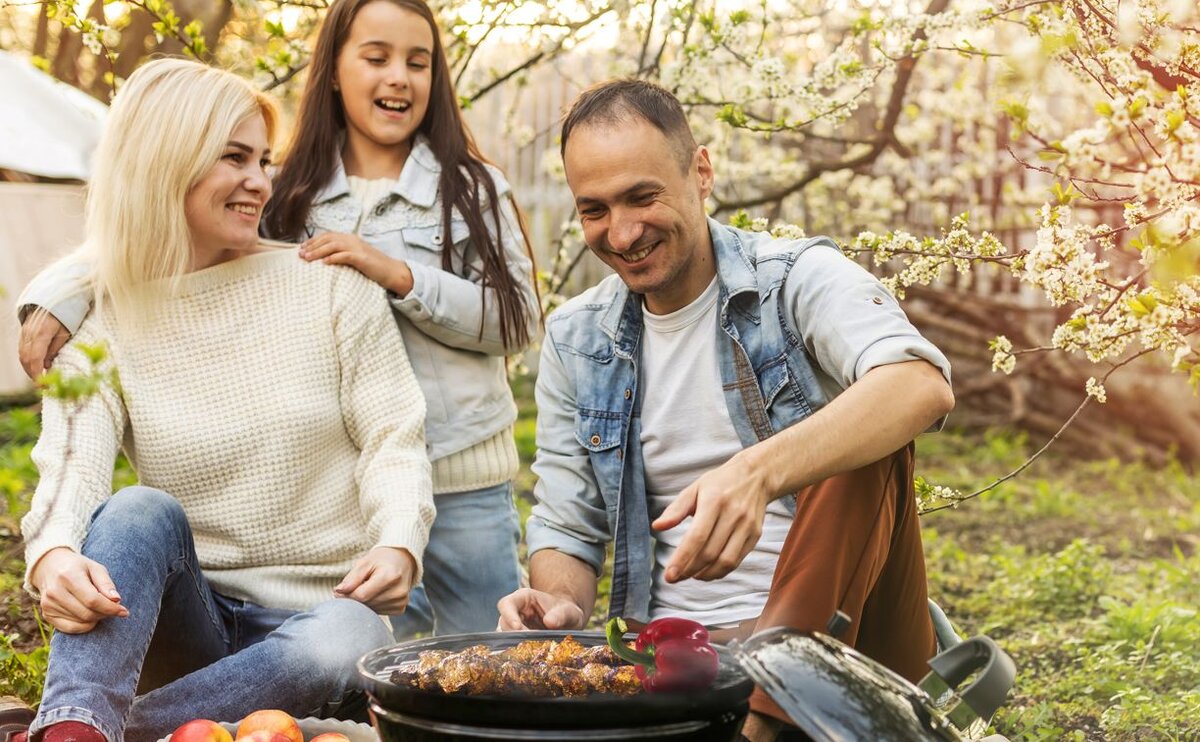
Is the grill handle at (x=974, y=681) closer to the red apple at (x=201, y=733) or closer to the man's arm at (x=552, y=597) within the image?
the man's arm at (x=552, y=597)

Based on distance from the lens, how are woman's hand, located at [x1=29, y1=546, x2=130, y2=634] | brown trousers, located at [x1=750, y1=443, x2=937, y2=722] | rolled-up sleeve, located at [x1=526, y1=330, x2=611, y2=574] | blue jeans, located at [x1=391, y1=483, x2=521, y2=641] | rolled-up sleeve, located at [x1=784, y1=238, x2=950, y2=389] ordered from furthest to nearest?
blue jeans, located at [x1=391, y1=483, x2=521, y2=641], rolled-up sleeve, located at [x1=526, y1=330, x2=611, y2=574], woman's hand, located at [x1=29, y1=546, x2=130, y2=634], rolled-up sleeve, located at [x1=784, y1=238, x2=950, y2=389], brown trousers, located at [x1=750, y1=443, x2=937, y2=722]

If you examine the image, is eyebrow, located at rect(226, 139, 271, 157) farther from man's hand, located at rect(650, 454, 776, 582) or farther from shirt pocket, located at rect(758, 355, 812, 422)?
man's hand, located at rect(650, 454, 776, 582)

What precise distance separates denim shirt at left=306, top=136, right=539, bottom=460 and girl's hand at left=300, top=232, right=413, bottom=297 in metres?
0.11

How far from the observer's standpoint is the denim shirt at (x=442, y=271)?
9.83ft

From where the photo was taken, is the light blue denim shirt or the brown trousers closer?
the brown trousers

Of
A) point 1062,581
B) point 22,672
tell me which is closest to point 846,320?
point 22,672

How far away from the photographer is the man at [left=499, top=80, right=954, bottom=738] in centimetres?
199

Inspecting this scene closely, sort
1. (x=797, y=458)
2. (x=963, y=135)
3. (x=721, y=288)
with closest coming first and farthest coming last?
(x=797, y=458)
(x=721, y=288)
(x=963, y=135)

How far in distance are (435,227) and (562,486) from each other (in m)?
0.76

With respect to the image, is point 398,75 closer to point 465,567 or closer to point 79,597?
point 465,567

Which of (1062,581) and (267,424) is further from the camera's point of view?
(1062,581)

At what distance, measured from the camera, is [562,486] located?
8.70ft

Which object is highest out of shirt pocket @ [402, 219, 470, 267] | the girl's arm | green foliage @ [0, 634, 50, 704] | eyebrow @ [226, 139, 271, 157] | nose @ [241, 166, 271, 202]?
eyebrow @ [226, 139, 271, 157]

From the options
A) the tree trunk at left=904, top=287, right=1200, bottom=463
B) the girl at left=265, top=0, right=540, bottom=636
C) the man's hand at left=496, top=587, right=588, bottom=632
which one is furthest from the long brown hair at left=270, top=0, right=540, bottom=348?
the tree trunk at left=904, top=287, right=1200, bottom=463
